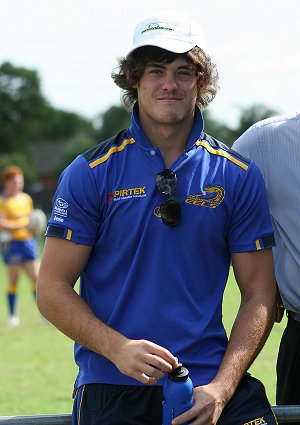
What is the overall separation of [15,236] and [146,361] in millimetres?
12173

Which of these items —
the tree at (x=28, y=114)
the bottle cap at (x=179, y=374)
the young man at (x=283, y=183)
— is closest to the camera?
the bottle cap at (x=179, y=374)

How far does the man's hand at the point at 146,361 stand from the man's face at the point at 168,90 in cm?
83

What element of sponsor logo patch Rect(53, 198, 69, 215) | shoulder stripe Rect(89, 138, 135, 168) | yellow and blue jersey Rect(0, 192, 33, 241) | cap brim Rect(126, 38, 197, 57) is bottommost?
yellow and blue jersey Rect(0, 192, 33, 241)

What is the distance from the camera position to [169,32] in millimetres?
3229

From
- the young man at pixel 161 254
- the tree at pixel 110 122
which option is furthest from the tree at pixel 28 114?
the young man at pixel 161 254

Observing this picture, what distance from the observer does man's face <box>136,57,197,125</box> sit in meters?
3.22

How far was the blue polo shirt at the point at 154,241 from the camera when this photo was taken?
10.2 feet

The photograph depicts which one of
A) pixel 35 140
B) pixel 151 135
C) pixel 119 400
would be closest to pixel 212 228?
pixel 151 135

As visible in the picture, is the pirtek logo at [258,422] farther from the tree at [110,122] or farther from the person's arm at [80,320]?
the tree at [110,122]

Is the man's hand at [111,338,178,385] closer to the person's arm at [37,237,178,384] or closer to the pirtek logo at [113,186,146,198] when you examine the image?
the person's arm at [37,237,178,384]

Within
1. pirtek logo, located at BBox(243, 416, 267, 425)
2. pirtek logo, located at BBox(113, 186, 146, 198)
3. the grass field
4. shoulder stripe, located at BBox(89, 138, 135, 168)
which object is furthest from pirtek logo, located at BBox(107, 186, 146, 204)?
the grass field

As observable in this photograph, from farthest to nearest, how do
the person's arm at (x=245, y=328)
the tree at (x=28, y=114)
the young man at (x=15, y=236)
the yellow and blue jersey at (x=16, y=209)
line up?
the tree at (x=28, y=114)
the yellow and blue jersey at (x=16, y=209)
the young man at (x=15, y=236)
the person's arm at (x=245, y=328)

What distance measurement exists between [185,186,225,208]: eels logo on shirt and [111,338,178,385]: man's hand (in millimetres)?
536

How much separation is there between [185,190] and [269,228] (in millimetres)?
353
